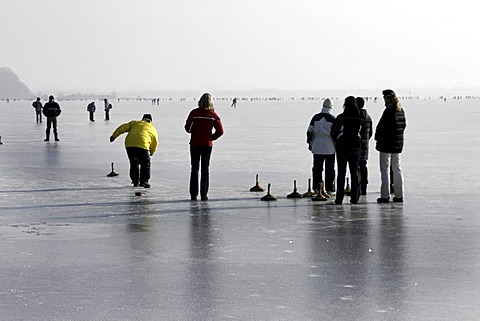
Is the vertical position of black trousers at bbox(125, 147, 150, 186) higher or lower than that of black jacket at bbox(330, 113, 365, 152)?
lower

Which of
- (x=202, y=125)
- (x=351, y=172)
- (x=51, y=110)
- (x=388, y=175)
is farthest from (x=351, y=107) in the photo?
(x=51, y=110)

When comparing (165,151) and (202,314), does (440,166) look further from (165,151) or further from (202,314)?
(202,314)

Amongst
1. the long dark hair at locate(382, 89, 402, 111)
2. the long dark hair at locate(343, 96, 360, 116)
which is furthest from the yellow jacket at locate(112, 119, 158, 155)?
the long dark hair at locate(382, 89, 402, 111)

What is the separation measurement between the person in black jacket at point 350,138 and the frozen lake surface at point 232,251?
496 millimetres

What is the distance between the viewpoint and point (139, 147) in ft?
51.4

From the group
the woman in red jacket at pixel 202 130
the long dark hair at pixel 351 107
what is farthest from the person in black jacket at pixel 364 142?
the woman in red jacket at pixel 202 130

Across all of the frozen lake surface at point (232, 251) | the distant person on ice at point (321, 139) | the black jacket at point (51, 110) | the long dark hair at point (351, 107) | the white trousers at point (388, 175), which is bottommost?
the frozen lake surface at point (232, 251)

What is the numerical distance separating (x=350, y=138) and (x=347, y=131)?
0.40 feet

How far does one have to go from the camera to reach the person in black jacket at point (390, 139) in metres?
13.1

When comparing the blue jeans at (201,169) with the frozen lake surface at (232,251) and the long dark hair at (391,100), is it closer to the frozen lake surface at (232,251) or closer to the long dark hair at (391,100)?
the frozen lake surface at (232,251)

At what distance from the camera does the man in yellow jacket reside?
50.9 ft

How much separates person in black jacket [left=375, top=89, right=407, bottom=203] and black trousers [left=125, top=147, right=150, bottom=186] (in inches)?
181

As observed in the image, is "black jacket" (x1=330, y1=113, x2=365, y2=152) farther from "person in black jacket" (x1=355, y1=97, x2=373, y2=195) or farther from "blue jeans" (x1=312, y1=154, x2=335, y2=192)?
"blue jeans" (x1=312, y1=154, x2=335, y2=192)

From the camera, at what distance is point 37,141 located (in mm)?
29719
